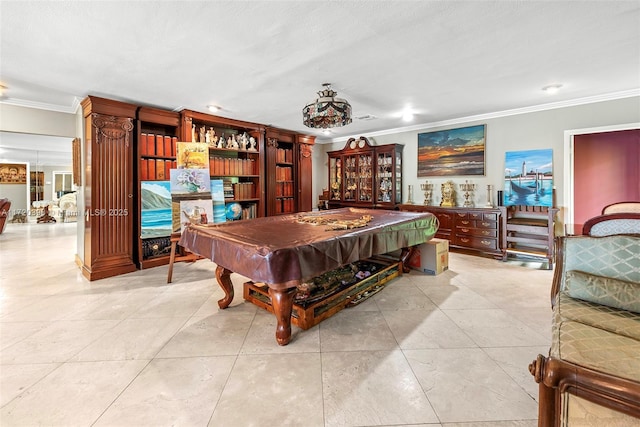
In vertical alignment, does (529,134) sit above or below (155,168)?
above

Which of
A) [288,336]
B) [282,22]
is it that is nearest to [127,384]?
[288,336]

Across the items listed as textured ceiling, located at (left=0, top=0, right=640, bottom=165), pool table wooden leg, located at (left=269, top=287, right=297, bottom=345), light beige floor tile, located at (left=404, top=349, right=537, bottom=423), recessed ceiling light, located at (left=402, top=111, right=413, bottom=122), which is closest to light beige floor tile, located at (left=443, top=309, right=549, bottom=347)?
light beige floor tile, located at (left=404, top=349, right=537, bottom=423)

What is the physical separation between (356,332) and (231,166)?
3.87 m

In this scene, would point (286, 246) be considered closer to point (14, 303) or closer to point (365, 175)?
point (14, 303)

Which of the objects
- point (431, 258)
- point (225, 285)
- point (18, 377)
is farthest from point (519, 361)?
point (18, 377)

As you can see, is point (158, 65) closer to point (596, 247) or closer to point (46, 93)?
point (46, 93)

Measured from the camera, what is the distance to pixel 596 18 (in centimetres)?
200

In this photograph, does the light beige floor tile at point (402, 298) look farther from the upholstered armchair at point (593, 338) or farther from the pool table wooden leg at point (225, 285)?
the pool table wooden leg at point (225, 285)

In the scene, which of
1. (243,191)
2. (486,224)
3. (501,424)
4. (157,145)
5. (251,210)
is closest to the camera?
(501,424)

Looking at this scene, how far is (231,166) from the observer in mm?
5074

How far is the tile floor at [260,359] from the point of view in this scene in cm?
146

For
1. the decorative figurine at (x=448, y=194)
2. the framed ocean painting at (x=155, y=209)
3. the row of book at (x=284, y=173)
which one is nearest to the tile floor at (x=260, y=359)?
the framed ocean painting at (x=155, y=209)

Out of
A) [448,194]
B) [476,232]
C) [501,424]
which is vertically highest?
[448,194]

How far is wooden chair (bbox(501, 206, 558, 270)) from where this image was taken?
4035 mm
